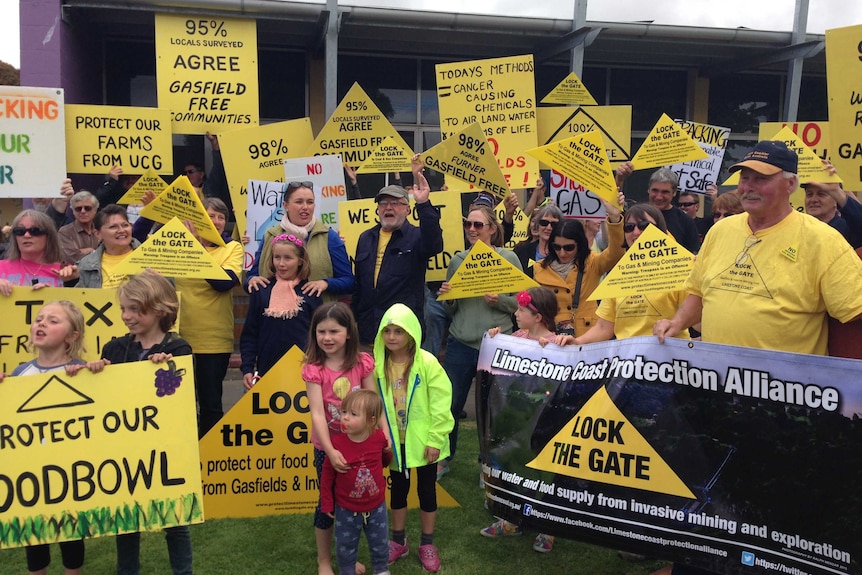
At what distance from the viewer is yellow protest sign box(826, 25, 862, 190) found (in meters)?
4.46

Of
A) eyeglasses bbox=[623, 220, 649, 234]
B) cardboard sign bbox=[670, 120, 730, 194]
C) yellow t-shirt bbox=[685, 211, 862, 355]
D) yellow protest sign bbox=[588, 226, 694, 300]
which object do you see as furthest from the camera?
cardboard sign bbox=[670, 120, 730, 194]

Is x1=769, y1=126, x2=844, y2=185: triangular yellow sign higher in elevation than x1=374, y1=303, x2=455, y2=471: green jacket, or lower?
higher

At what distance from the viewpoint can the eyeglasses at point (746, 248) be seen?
3.05 m

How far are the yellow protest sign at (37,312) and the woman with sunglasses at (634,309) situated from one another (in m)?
2.73

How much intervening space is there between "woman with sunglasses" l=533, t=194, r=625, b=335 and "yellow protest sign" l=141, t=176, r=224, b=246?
Result: 2.31 metres

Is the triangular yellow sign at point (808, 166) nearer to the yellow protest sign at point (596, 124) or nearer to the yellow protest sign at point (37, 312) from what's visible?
the yellow protest sign at point (596, 124)

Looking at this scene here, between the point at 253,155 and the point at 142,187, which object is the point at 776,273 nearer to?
the point at 142,187

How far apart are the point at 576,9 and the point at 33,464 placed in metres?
8.01

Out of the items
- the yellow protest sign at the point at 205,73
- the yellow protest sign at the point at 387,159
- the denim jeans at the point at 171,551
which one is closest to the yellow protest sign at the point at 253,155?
the yellow protest sign at the point at 205,73

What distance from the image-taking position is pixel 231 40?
7324 mm

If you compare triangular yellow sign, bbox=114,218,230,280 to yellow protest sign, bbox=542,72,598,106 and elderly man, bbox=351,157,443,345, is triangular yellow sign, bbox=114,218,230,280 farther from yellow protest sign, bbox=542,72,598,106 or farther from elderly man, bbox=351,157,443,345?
yellow protest sign, bbox=542,72,598,106

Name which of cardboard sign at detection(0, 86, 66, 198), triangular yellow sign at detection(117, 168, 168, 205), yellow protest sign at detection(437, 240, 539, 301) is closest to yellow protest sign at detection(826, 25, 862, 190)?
yellow protest sign at detection(437, 240, 539, 301)

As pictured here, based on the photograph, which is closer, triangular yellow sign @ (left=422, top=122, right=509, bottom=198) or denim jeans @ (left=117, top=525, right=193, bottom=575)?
denim jeans @ (left=117, top=525, right=193, bottom=575)

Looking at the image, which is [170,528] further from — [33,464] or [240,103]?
[240,103]
